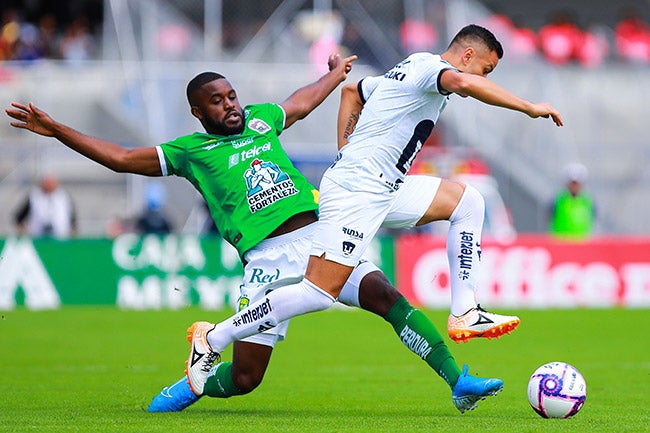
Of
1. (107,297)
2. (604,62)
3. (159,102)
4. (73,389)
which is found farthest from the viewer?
(604,62)

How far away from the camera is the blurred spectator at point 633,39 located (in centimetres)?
2844

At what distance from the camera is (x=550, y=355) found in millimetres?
13516

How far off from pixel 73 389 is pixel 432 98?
13.1 ft

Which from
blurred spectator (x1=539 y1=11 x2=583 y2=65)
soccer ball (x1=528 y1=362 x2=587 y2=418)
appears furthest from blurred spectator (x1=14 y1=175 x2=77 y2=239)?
soccer ball (x1=528 y1=362 x2=587 y2=418)

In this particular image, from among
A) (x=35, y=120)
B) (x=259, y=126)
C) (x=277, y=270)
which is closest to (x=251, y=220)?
(x=277, y=270)

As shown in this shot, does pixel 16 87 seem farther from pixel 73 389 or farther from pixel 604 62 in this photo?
pixel 73 389

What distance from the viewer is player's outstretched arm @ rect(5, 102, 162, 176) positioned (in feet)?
27.2

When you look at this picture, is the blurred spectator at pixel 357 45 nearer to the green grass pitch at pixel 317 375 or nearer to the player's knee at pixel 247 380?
the green grass pitch at pixel 317 375

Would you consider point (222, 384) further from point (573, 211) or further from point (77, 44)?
point (77, 44)

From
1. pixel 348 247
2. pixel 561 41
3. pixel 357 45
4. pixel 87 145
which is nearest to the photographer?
pixel 348 247

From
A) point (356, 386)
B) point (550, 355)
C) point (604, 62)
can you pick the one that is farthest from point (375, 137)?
point (604, 62)

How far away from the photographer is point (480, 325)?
816cm

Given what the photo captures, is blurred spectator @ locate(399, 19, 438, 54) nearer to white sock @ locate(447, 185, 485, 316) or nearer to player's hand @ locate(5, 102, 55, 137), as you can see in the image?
white sock @ locate(447, 185, 485, 316)

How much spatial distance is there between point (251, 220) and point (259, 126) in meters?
0.69
